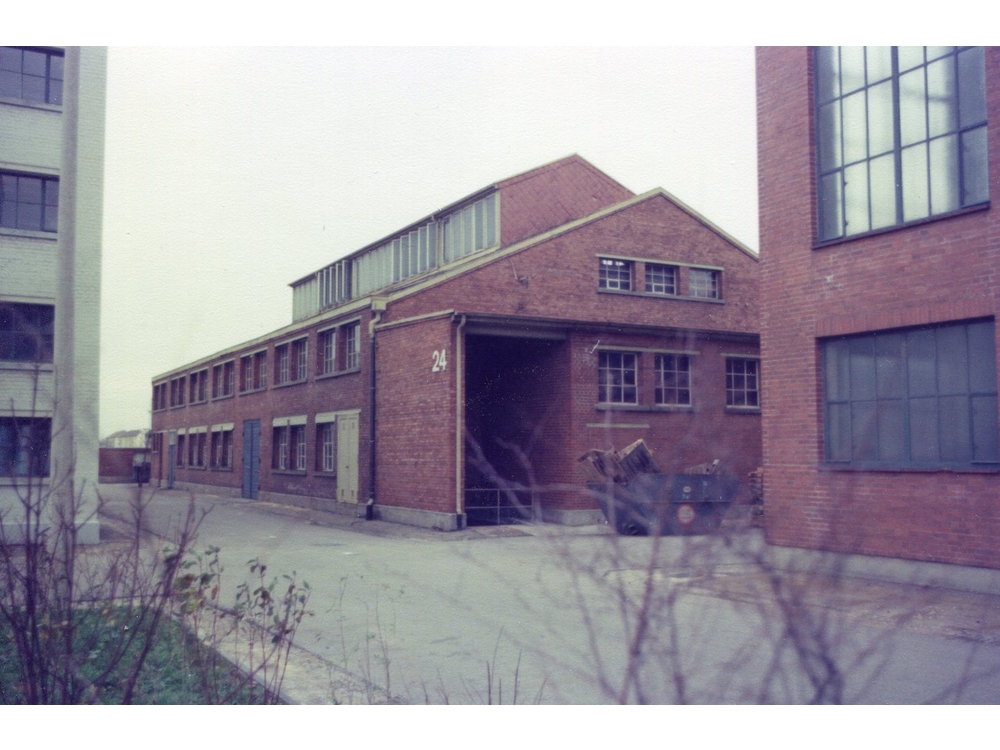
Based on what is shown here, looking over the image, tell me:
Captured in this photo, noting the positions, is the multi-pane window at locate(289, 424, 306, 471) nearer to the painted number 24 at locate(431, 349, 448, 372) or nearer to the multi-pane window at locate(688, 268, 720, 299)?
the painted number 24 at locate(431, 349, 448, 372)

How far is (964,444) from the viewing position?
32.7 feet

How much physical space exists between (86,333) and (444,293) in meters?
8.07

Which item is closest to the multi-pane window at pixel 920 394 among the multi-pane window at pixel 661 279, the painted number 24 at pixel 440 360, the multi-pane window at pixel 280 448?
the painted number 24 at pixel 440 360

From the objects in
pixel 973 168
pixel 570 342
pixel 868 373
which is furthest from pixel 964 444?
pixel 570 342

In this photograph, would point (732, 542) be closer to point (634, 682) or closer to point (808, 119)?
point (634, 682)

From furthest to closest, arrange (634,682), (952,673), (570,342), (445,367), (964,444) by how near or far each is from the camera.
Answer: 1. (570,342)
2. (445,367)
3. (964,444)
4. (952,673)
5. (634,682)

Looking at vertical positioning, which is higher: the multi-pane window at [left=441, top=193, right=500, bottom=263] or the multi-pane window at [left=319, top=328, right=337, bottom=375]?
the multi-pane window at [left=441, top=193, right=500, bottom=263]

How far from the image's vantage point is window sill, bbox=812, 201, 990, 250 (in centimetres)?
990

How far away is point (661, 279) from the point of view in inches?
928

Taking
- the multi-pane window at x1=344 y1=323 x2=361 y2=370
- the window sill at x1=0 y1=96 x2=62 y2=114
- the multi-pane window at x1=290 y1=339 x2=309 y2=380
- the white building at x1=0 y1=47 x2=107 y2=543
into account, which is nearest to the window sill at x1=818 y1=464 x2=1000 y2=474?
the white building at x1=0 y1=47 x2=107 y2=543

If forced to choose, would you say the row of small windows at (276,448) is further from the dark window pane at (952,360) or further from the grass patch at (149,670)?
the dark window pane at (952,360)

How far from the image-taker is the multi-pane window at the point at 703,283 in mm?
23781

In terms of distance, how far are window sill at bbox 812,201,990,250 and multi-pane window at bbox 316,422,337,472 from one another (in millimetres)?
16687

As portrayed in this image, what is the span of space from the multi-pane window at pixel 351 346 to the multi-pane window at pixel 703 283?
9.09 meters
